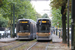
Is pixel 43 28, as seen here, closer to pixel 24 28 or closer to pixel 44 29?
pixel 44 29

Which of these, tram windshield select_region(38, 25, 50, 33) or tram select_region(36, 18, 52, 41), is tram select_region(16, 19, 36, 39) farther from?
tram windshield select_region(38, 25, 50, 33)

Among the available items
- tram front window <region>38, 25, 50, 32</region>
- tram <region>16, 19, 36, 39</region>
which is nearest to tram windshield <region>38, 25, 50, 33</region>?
tram front window <region>38, 25, 50, 32</region>

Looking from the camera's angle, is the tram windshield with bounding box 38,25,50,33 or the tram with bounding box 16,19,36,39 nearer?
the tram windshield with bounding box 38,25,50,33

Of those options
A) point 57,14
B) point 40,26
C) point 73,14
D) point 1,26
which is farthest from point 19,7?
point 1,26

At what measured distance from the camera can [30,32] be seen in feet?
72.4

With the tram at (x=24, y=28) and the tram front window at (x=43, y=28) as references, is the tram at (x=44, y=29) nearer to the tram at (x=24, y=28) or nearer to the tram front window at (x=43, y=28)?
the tram front window at (x=43, y=28)

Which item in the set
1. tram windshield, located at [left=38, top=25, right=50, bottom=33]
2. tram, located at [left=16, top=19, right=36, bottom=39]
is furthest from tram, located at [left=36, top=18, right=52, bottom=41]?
tram, located at [left=16, top=19, right=36, bottom=39]

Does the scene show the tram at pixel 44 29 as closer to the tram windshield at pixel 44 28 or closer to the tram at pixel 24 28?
A: the tram windshield at pixel 44 28

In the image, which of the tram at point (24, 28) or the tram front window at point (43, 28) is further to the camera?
the tram at point (24, 28)

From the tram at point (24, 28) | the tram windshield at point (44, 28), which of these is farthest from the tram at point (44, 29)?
the tram at point (24, 28)

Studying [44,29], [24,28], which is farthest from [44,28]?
[24,28]

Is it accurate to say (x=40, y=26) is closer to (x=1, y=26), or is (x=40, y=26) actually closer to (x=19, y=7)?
(x=19, y=7)

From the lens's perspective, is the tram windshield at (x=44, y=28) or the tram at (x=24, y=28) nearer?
the tram windshield at (x=44, y=28)

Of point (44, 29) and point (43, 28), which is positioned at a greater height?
point (43, 28)
